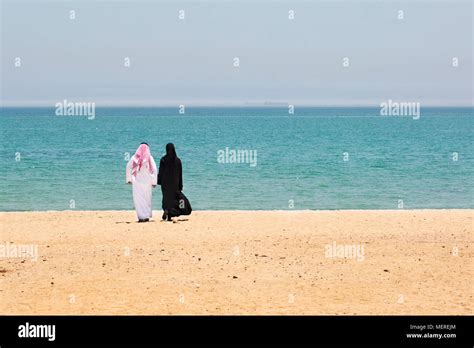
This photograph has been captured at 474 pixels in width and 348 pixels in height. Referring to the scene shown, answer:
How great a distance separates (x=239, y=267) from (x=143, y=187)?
23.3 feet

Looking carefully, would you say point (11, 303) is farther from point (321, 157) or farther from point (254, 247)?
point (321, 157)

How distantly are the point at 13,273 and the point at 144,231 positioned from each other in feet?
16.6

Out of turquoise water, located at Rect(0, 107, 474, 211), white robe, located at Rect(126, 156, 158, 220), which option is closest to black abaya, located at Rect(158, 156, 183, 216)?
white robe, located at Rect(126, 156, 158, 220)

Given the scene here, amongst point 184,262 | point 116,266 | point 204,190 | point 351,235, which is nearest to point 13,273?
point 116,266

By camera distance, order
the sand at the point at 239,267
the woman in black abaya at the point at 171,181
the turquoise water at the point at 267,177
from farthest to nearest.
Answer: the turquoise water at the point at 267,177 → the woman in black abaya at the point at 171,181 → the sand at the point at 239,267

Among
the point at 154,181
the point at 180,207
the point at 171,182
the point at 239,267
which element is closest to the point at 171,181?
the point at 171,182

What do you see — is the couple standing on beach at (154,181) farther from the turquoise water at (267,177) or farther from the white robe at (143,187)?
the turquoise water at (267,177)

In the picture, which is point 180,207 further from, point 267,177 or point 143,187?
point 267,177

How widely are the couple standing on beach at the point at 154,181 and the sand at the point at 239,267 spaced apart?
34cm

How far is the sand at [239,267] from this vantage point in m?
11.8

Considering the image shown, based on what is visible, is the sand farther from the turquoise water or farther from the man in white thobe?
the turquoise water

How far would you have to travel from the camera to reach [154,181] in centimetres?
2102

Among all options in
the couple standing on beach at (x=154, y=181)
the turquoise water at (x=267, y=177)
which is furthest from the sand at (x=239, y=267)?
the turquoise water at (x=267, y=177)

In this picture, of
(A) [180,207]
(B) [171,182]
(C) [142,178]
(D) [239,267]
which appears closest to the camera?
(D) [239,267]
